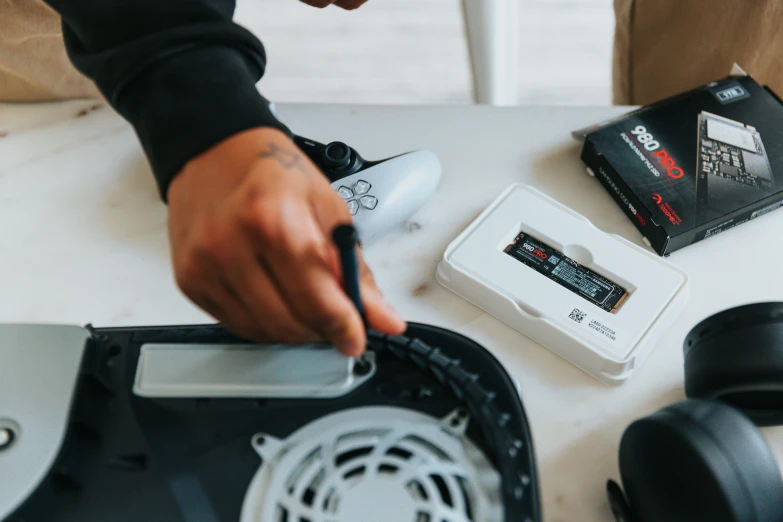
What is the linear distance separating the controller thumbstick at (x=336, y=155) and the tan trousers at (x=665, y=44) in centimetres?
29

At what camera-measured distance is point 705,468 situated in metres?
0.38

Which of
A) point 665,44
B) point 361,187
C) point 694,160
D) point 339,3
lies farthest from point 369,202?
point 665,44

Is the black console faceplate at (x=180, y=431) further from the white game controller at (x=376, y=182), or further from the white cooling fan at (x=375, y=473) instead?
the white game controller at (x=376, y=182)

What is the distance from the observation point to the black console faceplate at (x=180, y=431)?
1.32 feet

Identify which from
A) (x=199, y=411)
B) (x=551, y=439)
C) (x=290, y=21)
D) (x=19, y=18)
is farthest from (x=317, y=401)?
(x=290, y=21)

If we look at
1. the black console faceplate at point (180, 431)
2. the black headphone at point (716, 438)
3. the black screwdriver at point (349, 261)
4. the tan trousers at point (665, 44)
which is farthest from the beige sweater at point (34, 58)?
the black headphone at point (716, 438)

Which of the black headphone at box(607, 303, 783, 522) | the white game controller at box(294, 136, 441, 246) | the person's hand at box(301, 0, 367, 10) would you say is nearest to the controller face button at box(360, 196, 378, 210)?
the white game controller at box(294, 136, 441, 246)

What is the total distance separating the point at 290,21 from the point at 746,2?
1134 mm

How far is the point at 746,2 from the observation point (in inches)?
25.6

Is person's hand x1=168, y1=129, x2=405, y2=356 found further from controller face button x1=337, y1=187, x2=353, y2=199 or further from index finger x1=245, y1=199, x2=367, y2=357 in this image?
controller face button x1=337, y1=187, x2=353, y2=199

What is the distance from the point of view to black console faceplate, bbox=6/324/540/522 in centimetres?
40

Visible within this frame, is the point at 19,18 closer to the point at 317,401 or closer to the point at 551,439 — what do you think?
the point at 317,401

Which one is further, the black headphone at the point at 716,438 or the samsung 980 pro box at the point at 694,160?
the samsung 980 pro box at the point at 694,160

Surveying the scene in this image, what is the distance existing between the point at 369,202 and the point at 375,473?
26 centimetres
